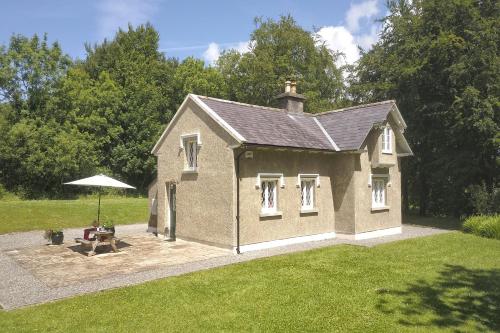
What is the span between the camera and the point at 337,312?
26.9 ft

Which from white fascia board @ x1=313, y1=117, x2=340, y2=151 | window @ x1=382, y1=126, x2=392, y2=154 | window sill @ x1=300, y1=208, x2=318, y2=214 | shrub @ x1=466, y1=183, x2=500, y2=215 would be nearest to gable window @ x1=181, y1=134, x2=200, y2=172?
window sill @ x1=300, y1=208, x2=318, y2=214

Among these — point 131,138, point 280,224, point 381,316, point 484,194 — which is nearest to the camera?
point 381,316

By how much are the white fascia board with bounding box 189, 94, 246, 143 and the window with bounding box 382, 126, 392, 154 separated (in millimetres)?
8148

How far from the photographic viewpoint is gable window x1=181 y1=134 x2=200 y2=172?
55.1ft

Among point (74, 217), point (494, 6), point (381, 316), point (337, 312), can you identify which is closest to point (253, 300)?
point (337, 312)

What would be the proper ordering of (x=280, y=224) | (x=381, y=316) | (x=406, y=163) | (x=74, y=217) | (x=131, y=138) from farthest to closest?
(x=131, y=138) → (x=406, y=163) → (x=74, y=217) → (x=280, y=224) → (x=381, y=316)

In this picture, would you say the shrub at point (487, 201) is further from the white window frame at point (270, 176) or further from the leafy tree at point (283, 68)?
the leafy tree at point (283, 68)

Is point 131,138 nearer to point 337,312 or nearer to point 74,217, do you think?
point 74,217

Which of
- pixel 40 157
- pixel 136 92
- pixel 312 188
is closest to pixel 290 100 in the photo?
pixel 312 188

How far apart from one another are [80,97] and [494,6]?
114 ft

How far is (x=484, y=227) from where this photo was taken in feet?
61.8

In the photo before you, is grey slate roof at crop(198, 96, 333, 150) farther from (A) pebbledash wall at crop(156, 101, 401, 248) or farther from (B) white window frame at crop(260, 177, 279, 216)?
(B) white window frame at crop(260, 177, 279, 216)

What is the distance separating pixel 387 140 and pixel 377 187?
235 centimetres

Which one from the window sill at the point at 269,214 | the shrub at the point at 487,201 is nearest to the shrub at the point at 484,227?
the shrub at the point at 487,201
